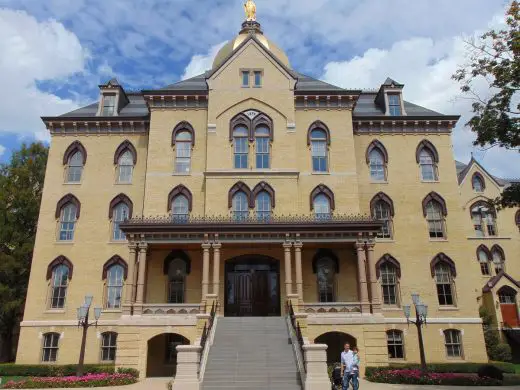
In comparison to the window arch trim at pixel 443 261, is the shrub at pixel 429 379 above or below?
below

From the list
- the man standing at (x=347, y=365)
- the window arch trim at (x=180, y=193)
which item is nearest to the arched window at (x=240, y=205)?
the window arch trim at (x=180, y=193)

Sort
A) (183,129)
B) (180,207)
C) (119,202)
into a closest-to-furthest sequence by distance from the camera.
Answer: (180,207) → (119,202) → (183,129)

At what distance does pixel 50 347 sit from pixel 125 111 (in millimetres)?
15372

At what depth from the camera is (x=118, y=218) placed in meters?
27.1

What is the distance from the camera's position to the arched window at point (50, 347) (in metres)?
24.6

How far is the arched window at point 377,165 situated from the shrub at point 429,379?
12.8 m

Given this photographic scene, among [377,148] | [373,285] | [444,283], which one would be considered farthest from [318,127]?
[444,283]

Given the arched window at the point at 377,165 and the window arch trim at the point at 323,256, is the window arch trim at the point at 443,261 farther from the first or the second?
the window arch trim at the point at 323,256

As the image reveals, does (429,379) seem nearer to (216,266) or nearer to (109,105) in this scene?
(216,266)

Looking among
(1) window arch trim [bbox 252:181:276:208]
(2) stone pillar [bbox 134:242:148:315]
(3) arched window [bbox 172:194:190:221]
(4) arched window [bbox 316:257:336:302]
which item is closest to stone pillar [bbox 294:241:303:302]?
(4) arched window [bbox 316:257:336:302]

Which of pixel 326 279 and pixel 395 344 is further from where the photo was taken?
pixel 326 279

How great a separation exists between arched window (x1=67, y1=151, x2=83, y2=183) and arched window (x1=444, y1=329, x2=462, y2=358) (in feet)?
78.6

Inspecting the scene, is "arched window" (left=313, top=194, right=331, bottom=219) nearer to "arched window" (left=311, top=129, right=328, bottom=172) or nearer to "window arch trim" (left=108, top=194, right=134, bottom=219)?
"arched window" (left=311, top=129, right=328, bottom=172)

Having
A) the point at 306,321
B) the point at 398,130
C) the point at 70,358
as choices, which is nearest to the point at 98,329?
the point at 70,358
